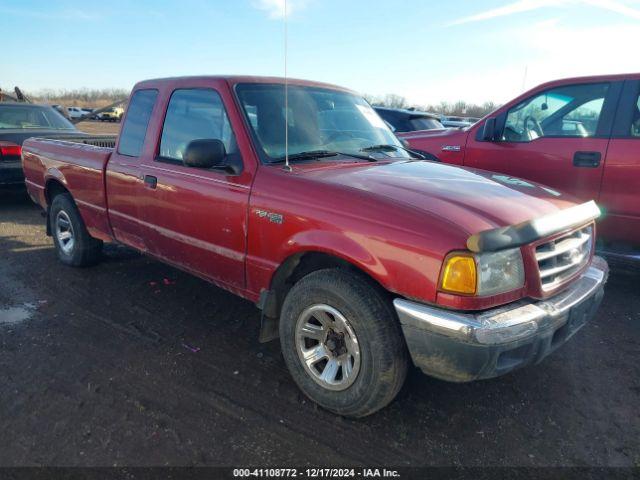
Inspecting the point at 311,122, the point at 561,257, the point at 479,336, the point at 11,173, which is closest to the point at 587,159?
the point at 561,257

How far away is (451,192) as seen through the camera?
276 centimetres

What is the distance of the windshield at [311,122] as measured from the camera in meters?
3.23

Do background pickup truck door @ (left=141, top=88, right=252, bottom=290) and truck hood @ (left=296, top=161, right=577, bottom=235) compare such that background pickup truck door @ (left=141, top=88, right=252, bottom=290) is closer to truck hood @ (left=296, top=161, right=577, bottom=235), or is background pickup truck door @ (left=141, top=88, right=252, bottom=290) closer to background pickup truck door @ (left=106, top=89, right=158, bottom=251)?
background pickup truck door @ (left=106, top=89, right=158, bottom=251)

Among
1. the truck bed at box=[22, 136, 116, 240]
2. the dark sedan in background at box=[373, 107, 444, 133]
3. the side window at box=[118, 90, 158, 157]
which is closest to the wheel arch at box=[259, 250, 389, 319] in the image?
the side window at box=[118, 90, 158, 157]

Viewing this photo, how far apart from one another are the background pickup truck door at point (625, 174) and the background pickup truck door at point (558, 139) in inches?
2.9

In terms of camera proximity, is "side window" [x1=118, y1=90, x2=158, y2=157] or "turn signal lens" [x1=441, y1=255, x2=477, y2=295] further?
"side window" [x1=118, y1=90, x2=158, y2=157]

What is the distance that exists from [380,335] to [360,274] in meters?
0.39

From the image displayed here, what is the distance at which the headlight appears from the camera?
2.26 m

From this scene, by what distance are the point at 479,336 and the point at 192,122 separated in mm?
2603

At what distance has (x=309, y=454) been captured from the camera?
246 cm

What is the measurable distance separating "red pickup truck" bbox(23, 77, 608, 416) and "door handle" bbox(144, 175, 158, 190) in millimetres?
16

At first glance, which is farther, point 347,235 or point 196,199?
point 196,199

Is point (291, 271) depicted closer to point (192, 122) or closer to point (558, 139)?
point (192, 122)

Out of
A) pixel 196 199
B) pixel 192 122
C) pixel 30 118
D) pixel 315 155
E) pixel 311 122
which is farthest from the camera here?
pixel 30 118
